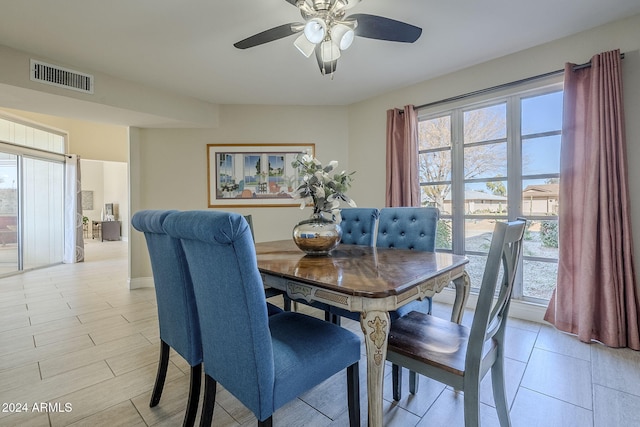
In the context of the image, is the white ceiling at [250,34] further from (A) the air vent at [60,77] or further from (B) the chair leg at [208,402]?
(B) the chair leg at [208,402]

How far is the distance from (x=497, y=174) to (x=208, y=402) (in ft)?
9.98

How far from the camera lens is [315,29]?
5.30ft

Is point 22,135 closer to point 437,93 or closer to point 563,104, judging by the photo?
point 437,93

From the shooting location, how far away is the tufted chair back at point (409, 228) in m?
2.15

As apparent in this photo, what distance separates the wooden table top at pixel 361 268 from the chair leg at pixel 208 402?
0.51 meters

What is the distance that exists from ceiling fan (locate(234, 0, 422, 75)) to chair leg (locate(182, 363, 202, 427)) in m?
1.82

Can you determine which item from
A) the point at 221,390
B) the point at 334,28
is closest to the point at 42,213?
the point at 221,390

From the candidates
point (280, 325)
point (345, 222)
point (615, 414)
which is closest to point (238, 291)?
point (280, 325)

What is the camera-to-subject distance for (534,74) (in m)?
2.62

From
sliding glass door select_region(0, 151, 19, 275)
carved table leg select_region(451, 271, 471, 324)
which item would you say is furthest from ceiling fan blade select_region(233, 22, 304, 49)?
sliding glass door select_region(0, 151, 19, 275)

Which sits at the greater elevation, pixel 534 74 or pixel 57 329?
pixel 534 74

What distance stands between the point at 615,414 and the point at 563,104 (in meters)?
2.16

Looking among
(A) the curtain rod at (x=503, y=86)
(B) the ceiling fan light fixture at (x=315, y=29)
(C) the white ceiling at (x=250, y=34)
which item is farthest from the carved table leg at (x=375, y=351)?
(A) the curtain rod at (x=503, y=86)

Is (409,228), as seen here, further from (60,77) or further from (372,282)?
(60,77)
